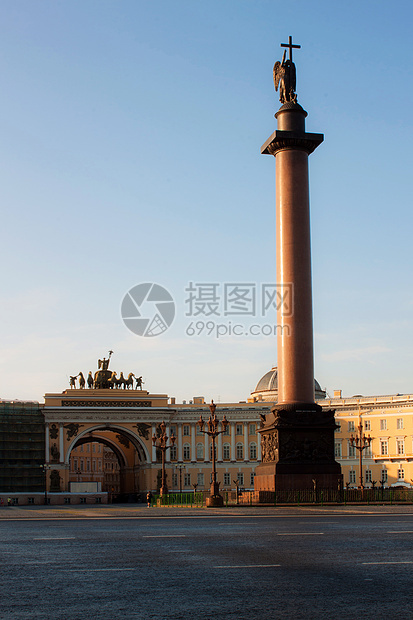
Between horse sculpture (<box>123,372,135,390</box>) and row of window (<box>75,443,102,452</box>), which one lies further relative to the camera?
row of window (<box>75,443,102,452</box>)

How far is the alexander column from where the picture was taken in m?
41.3

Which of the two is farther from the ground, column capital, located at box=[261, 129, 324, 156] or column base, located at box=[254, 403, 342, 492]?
column capital, located at box=[261, 129, 324, 156]

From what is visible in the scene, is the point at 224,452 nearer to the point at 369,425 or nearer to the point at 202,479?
the point at 202,479

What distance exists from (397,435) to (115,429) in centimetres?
3548

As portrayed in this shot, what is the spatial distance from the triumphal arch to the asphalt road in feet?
285

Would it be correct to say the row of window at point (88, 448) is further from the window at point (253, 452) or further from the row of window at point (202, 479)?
the window at point (253, 452)

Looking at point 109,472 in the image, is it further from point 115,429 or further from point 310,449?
point 310,449

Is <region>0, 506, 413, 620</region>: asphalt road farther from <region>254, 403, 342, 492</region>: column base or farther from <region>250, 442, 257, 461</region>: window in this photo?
<region>250, 442, 257, 461</region>: window

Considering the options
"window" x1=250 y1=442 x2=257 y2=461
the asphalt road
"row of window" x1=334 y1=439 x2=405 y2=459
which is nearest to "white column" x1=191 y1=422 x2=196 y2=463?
"window" x1=250 y1=442 x2=257 y2=461

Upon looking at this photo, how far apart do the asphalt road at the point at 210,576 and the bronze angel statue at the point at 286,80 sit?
30374mm

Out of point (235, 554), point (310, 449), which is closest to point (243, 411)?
point (310, 449)

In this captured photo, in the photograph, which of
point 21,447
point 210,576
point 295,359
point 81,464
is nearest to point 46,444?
point 21,447

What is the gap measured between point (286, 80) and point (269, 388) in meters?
89.5

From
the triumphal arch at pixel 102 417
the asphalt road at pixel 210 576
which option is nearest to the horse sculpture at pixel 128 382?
the triumphal arch at pixel 102 417
